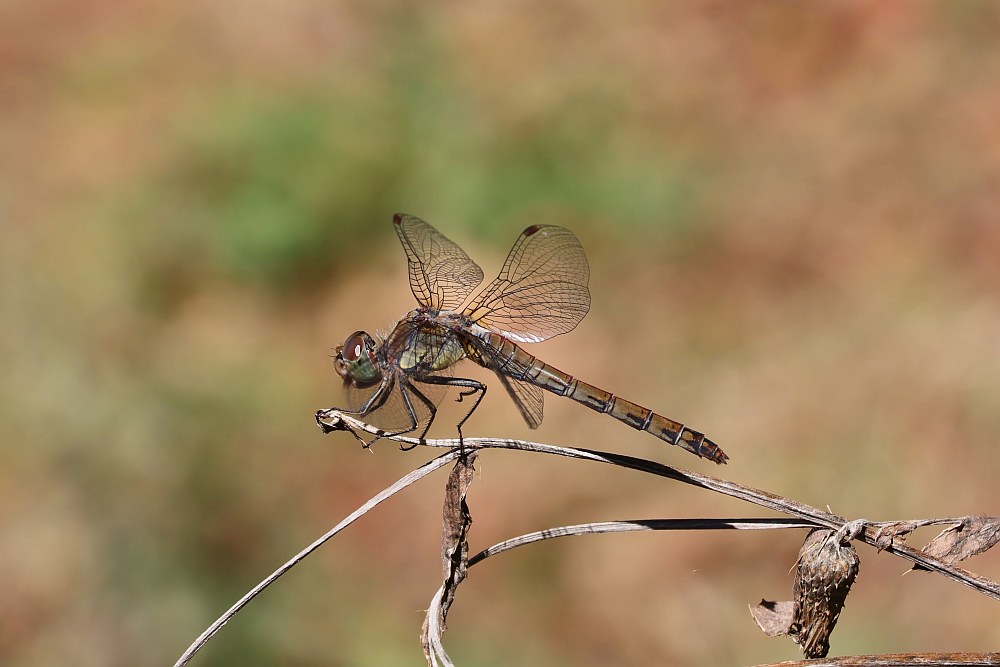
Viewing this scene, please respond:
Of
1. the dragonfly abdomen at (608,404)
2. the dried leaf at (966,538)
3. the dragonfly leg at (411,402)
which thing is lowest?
the dried leaf at (966,538)

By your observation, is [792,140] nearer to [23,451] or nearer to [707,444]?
[707,444]

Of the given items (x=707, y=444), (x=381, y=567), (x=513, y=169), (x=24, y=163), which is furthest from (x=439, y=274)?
(x=24, y=163)

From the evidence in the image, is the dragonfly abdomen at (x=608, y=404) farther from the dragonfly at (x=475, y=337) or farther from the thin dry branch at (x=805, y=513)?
the thin dry branch at (x=805, y=513)

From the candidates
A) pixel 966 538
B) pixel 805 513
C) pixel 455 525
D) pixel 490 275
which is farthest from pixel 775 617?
pixel 490 275

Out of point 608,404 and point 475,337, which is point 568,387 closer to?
point 608,404

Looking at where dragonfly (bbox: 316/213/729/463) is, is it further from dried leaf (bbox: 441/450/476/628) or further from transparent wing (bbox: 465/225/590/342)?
dried leaf (bbox: 441/450/476/628)

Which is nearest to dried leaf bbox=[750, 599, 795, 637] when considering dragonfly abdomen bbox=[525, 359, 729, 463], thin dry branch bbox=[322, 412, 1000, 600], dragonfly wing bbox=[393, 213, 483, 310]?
thin dry branch bbox=[322, 412, 1000, 600]

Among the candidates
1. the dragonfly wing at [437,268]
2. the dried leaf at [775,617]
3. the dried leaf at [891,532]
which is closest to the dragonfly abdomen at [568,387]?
the dragonfly wing at [437,268]

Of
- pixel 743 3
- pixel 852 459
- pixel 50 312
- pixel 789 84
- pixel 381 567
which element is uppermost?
pixel 743 3
